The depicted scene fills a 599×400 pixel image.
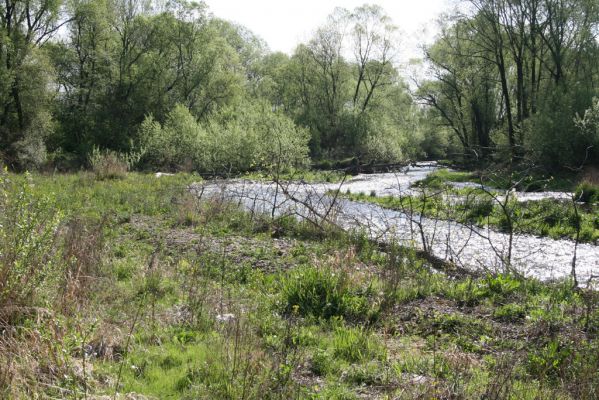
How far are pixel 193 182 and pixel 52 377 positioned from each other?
23910mm

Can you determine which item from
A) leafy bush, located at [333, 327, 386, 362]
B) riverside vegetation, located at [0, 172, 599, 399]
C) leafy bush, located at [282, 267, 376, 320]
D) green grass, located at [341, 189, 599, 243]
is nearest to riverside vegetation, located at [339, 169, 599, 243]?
green grass, located at [341, 189, 599, 243]

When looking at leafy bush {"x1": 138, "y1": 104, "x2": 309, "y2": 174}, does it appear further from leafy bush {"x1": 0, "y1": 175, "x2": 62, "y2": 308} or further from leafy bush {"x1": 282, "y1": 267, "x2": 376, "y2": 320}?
leafy bush {"x1": 0, "y1": 175, "x2": 62, "y2": 308}

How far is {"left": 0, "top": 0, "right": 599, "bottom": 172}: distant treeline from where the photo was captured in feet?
111

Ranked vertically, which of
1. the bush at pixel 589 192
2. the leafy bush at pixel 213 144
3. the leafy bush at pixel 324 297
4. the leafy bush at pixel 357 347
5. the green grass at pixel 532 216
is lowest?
the leafy bush at pixel 357 347

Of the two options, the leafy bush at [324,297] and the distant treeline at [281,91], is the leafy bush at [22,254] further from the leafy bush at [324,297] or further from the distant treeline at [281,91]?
the distant treeline at [281,91]

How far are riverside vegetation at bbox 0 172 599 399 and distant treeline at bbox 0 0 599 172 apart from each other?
54.7ft

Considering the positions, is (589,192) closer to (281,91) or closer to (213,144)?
(213,144)

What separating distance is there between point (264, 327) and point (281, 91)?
5859 centimetres

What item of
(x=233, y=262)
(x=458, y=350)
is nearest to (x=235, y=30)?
(x=233, y=262)

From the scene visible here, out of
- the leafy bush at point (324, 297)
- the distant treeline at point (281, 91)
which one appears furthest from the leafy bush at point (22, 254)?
the distant treeline at point (281, 91)

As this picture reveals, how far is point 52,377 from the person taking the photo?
14.2 ft

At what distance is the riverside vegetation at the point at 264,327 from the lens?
15.0 ft

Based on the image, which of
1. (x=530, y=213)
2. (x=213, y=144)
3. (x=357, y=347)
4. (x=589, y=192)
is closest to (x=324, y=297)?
(x=357, y=347)

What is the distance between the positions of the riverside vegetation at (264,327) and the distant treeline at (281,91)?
16686 millimetres
